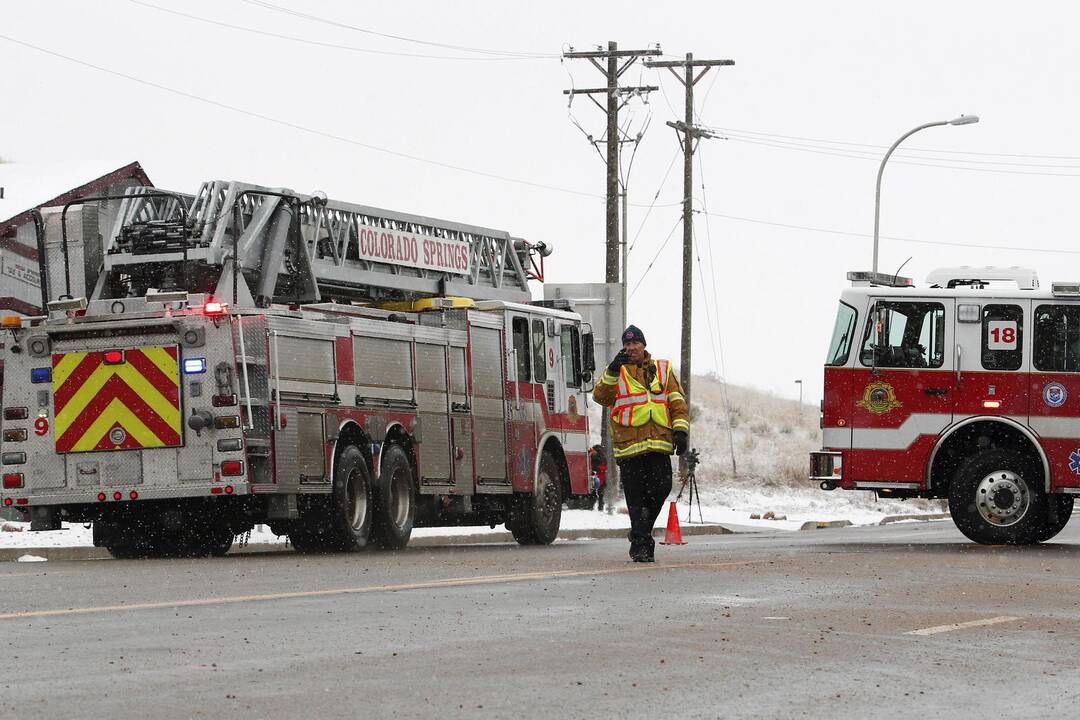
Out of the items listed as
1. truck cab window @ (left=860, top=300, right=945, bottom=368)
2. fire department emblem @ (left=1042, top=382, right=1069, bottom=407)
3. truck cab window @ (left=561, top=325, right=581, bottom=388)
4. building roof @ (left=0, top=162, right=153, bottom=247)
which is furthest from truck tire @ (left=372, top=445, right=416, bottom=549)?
building roof @ (left=0, top=162, right=153, bottom=247)

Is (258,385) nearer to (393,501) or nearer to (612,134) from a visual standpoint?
(393,501)

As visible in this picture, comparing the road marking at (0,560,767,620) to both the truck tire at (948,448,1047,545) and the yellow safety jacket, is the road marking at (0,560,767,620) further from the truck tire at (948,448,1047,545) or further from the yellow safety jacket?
the truck tire at (948,448,1047,545)

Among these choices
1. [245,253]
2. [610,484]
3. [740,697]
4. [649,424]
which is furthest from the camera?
[610,484]

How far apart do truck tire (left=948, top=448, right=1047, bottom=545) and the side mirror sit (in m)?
5.87

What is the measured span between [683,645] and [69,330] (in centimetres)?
1025

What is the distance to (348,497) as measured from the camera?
18.1 metres

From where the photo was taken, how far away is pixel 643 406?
14.8 m

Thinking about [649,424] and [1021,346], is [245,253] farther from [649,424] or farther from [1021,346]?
[1021,346]

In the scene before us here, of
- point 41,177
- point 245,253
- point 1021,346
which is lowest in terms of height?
→ point 1021,346

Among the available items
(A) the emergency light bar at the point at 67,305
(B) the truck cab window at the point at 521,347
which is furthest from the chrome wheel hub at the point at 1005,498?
(A) the emergency light bar at the point at 67,305

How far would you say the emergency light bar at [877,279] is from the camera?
65.3 feet

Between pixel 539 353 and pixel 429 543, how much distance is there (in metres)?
3.22

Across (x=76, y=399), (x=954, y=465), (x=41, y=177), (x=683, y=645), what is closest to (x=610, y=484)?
(x=41, y=177)

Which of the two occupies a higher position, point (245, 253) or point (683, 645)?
point (245, 253)
